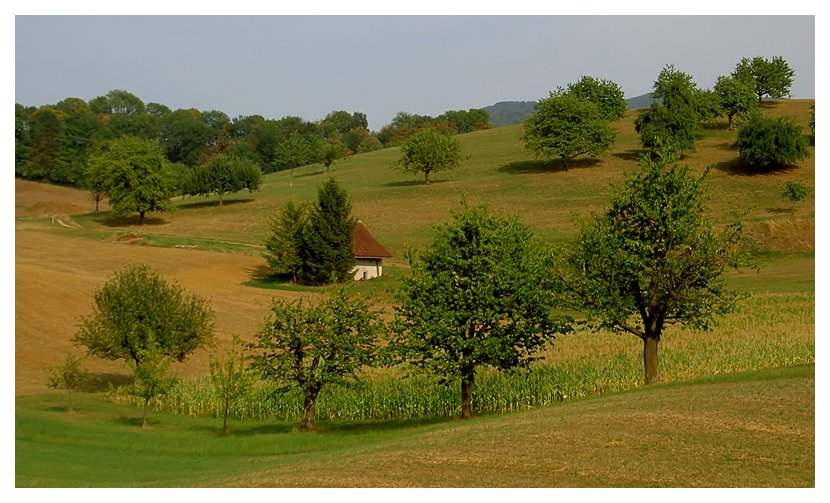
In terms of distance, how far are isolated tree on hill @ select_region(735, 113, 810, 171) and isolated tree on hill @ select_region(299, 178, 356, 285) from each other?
173 ft

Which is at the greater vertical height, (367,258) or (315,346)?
(367,258)

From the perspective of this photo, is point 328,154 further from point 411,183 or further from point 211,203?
point 211,203

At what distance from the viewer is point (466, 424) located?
32.4 metres

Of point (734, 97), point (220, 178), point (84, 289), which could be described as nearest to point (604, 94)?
point (734, 97)

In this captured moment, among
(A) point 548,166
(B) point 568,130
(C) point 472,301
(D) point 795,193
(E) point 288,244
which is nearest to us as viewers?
(C) point 472,301

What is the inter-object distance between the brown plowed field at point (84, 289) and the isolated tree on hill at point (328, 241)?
4.46 meters

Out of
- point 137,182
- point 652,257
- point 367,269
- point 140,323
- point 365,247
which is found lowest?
point 140,323

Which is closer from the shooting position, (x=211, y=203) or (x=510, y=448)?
(x=510, y=448)

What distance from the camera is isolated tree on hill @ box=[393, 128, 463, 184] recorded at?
393 feet

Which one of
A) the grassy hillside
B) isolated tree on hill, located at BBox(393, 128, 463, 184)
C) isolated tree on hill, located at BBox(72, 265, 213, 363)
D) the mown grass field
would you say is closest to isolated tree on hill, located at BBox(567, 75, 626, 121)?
the grassy hillside

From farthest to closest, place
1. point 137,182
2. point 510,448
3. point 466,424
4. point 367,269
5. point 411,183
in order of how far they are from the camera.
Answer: point 411,183 < point 137,182 < point 367,269 < point 466,424 < point 510,448

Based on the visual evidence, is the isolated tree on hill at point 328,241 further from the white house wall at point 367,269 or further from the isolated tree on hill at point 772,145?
the isolated tree on hill at point 772,145

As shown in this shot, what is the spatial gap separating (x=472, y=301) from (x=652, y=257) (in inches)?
309

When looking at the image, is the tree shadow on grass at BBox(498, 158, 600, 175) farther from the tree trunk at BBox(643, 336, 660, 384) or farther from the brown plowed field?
the tree trunk at BBox(643, 336, 660, 384)
